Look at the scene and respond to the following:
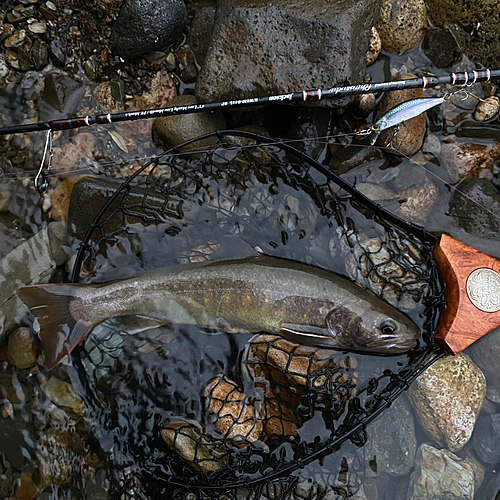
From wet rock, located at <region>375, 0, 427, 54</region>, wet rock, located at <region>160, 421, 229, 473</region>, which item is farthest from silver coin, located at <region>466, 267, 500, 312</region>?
wet rock, located at <region>160, 421, 229, 473</region>

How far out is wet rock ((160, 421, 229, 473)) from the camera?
12.3 ft

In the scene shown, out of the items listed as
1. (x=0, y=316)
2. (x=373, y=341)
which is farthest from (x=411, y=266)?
(x=0, y=316)

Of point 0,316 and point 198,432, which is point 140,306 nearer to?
point 198,432

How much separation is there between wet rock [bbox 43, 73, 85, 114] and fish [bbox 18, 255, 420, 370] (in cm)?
203

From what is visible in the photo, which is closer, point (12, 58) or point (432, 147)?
point (432, 147)

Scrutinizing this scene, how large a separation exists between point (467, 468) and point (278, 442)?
1.78 m

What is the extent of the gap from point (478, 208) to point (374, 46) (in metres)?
1.87

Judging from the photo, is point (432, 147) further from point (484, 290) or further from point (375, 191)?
point (484, 290)

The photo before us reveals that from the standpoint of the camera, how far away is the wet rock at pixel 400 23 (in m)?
4.18

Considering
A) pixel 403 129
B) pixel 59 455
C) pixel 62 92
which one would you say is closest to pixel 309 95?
pixel 403 129

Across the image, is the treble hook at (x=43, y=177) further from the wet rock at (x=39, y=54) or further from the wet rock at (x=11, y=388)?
the wet rock at (x=11, y=388)

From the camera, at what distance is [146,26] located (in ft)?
13.8

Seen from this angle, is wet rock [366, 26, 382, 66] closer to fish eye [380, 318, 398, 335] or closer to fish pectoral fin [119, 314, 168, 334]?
fish eye [380, 318, 398, 335]

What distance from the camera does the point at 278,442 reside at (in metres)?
3.87
